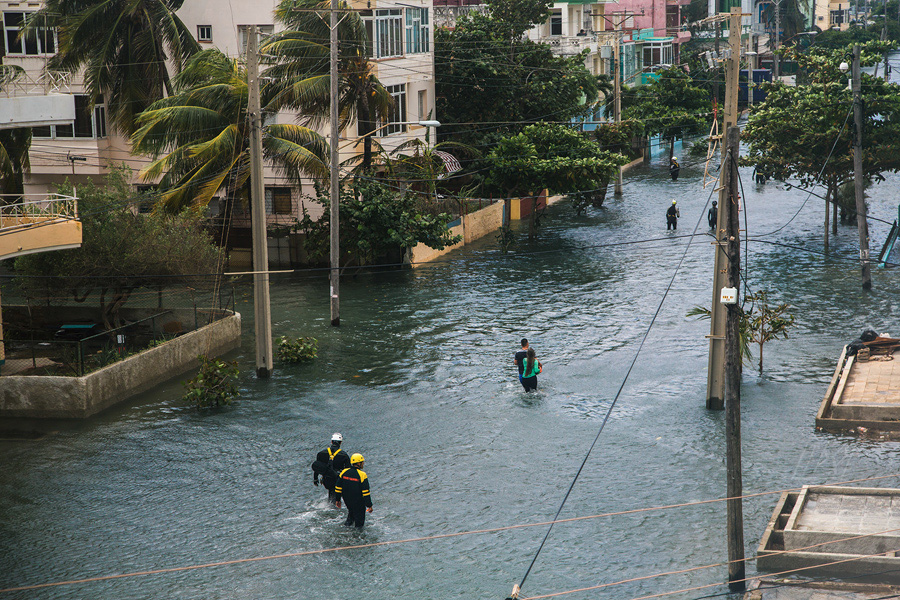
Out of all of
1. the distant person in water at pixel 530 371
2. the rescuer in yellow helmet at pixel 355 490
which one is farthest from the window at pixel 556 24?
the rescuer in yellow helmet at pixel 355 490

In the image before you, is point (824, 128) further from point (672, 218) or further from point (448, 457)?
point (448, 457)

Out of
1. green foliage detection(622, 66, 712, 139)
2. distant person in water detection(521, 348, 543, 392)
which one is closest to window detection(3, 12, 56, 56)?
distant person in water detection(521, 348, 543, 392)

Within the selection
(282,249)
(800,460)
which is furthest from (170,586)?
(282,249)

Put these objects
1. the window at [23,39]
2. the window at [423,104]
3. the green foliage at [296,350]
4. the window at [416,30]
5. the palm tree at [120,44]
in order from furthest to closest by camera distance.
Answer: the window at [423,104], the window at [416,30], the window at [23,39], the palm tree at [120,44], the green foliage at [296,350]

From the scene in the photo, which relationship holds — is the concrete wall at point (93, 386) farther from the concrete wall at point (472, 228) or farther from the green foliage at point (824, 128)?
the green foliage at point (824, 128)

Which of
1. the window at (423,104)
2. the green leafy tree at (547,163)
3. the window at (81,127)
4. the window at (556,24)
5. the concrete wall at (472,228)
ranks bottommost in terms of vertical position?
the concrete wall at (472,228)

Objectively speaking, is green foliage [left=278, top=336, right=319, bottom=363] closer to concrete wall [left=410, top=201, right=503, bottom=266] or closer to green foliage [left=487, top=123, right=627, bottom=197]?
concrete wall [left=410, top=201, right=503, bottom=266]

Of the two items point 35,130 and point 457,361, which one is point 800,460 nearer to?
point 457,361

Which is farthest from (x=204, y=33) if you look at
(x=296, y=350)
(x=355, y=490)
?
(x=355, y=490)
